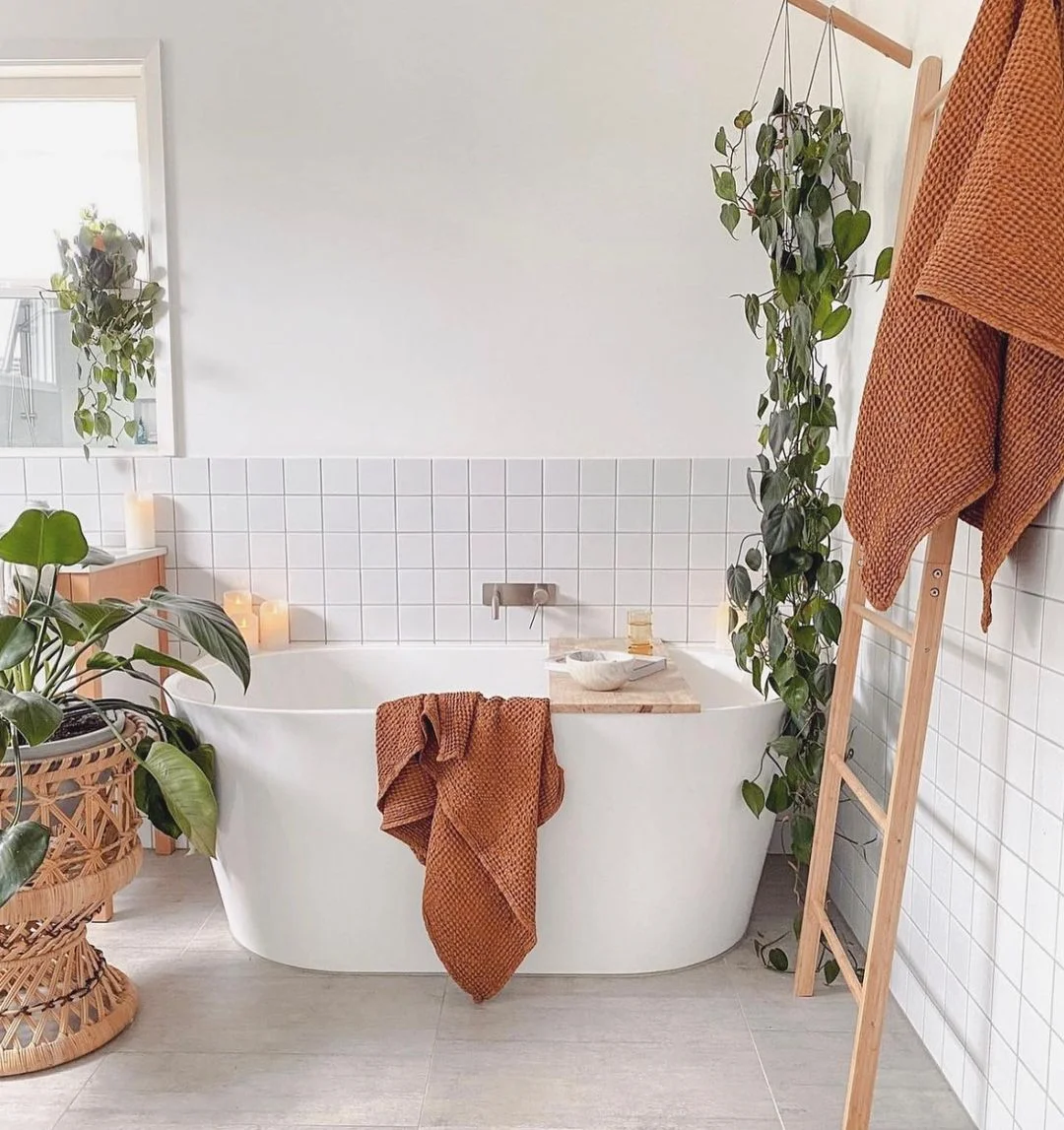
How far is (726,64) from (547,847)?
220 centimetres

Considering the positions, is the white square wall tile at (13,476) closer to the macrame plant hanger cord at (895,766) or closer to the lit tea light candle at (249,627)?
the lit tea light candle at (249,627)

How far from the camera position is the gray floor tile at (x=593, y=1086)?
1844mm

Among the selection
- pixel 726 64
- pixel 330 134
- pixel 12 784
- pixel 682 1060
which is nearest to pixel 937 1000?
pixel 682 1060

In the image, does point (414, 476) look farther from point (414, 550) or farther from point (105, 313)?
point (105, 313)

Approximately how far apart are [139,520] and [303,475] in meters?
0.50

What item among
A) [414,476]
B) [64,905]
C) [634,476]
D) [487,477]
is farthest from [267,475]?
[64,905]

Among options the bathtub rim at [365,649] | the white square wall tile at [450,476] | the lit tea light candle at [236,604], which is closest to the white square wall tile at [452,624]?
the bathtub rim at [365,649]

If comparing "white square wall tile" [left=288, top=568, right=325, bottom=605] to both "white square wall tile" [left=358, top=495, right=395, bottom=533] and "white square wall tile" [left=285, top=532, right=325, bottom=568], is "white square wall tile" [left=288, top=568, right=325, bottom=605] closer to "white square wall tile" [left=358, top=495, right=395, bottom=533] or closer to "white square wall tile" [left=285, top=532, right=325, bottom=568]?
"white square wall tile" [left=285, top=532, right=325, bottom=568]

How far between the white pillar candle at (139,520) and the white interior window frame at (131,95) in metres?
0.15

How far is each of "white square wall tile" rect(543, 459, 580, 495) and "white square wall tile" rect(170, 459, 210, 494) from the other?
102 centimetres

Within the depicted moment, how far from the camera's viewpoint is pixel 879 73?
2.46 m

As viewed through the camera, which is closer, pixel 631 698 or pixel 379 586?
pixel 631 698

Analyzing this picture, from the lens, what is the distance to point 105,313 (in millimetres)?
3029

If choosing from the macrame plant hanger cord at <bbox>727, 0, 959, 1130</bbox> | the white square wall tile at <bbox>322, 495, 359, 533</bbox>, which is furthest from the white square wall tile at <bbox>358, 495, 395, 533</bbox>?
the macrame plant hanger cord at <bbox>727, 0, 959, 1130</bbox>
